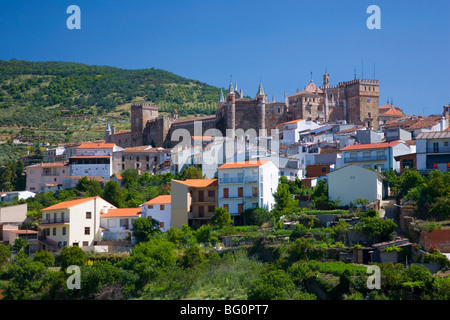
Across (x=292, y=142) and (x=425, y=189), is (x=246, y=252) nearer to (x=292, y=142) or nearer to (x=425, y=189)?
(x=425, y=189)

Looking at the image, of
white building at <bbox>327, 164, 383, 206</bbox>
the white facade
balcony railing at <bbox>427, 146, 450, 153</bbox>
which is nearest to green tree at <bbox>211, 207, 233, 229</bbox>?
white building at <bbox>327, 164, 383, 206</bbox>

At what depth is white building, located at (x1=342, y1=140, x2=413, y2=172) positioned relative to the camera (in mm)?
57625

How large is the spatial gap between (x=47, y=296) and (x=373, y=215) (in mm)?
21078

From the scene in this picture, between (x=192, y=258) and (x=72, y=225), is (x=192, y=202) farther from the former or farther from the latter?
(x=192, y=258)

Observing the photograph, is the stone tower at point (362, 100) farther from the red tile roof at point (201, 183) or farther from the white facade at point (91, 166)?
the red tile roof at point (201, 183)

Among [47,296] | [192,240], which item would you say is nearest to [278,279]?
[192,240]

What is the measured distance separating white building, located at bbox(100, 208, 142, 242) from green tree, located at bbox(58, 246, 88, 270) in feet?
21.4

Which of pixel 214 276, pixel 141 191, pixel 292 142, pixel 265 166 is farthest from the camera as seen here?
pixel 292 142

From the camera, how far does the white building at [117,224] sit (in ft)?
172

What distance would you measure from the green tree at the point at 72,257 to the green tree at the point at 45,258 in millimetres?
738

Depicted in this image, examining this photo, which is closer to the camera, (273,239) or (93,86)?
(273,239)

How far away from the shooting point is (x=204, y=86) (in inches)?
7269

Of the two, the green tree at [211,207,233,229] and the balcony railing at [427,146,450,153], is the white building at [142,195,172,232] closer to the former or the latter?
the green tree at [211,207,233,229]

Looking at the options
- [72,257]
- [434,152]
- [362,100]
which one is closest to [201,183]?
[72,257]
